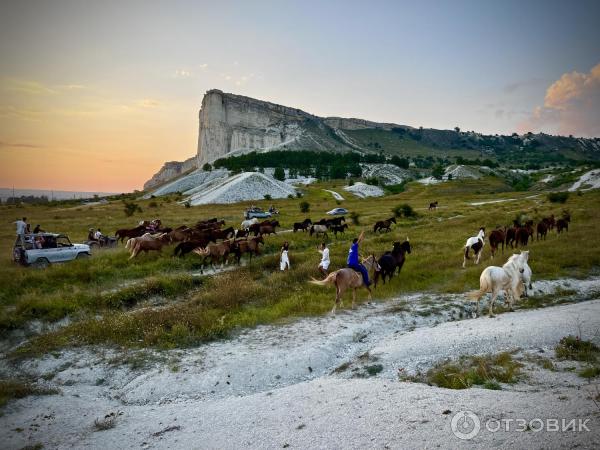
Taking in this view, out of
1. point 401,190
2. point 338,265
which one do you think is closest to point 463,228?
point 338,265

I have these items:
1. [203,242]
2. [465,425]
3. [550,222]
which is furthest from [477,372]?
[550,222]

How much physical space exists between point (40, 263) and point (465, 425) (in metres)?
21.3

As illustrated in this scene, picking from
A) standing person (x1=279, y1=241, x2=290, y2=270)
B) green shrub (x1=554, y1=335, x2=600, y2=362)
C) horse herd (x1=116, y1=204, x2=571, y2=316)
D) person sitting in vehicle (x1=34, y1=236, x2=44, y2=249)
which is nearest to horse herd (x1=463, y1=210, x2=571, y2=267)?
horse herd (x1=116, y1=204, x2=571, y2=316)

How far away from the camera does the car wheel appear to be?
63.4 feet

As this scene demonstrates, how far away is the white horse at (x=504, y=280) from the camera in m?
11.9

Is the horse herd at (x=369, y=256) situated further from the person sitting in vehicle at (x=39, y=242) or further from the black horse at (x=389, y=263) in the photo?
the person sitting in vehicle at (x=39, y=242)

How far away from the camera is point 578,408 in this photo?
18.8 feet

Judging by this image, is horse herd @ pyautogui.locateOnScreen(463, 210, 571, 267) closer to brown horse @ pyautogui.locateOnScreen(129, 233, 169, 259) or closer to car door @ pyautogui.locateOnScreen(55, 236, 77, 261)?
brown horse @ pyautogui.locateOnScreen(129, 233, 169, 259)

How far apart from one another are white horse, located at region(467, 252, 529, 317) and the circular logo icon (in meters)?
6.57

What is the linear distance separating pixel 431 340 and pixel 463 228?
23.2 meters

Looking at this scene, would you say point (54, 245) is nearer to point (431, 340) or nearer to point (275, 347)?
point (275, 347)

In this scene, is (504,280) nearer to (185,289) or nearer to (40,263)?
(185,289)

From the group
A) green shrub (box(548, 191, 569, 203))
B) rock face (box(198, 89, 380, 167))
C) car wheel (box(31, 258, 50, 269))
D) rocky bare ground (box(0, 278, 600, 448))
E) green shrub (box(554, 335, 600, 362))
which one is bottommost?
rocky bare ground (box(0, 278, 600, 448))

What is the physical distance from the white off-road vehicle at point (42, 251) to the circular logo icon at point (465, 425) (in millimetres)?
20844
